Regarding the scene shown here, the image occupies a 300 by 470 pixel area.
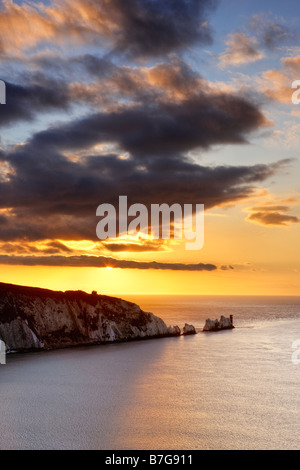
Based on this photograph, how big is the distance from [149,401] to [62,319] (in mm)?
44209

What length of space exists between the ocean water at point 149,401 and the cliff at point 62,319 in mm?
5215

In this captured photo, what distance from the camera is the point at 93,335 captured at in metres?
84.4

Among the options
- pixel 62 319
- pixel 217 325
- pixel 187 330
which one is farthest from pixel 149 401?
pixel 217 325

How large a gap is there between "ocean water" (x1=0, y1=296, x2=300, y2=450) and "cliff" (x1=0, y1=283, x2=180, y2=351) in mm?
5215

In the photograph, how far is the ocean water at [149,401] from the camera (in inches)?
1189

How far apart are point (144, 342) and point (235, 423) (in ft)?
188

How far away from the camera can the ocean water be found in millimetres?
30203

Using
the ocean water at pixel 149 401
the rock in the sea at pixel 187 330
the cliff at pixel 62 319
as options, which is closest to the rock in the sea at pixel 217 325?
the rock in the sea at pixel 187 330

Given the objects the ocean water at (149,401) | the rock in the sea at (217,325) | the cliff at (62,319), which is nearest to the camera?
the ocean water at (149,401)

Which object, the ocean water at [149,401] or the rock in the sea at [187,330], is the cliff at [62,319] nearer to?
the ocean water at [149,401]

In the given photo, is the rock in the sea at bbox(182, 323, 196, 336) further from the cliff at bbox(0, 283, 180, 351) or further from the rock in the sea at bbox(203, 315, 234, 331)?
the cliff at bbox(0, 283, 180, 351)

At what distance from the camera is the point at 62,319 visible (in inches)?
3191

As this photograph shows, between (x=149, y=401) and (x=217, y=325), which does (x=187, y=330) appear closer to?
(x=217, y=325)
